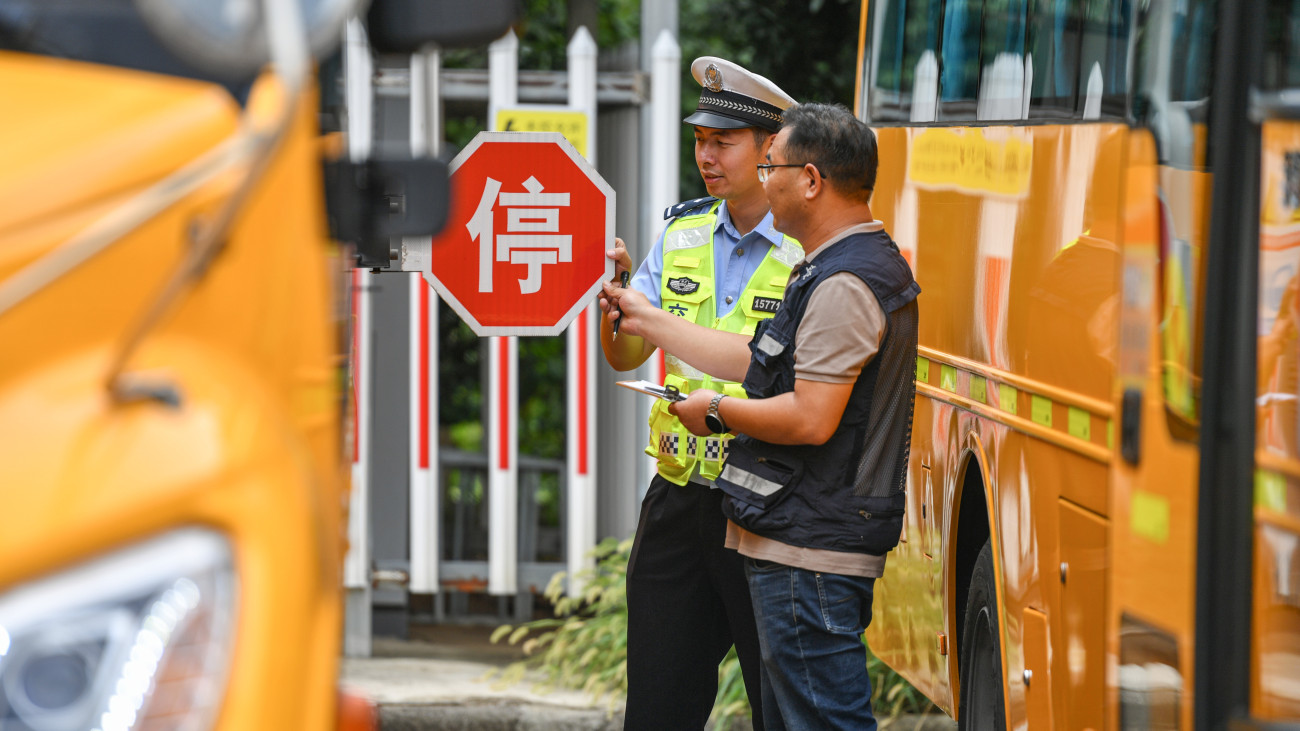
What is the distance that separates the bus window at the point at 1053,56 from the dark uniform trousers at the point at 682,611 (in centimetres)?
128

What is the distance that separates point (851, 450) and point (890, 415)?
127 millimetres

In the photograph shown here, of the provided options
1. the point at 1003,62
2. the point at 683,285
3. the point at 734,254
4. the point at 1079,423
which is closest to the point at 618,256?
the point at 683,285

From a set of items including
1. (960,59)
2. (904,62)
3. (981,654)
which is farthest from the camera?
(904,62)

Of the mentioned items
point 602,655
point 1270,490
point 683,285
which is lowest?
point 602,655

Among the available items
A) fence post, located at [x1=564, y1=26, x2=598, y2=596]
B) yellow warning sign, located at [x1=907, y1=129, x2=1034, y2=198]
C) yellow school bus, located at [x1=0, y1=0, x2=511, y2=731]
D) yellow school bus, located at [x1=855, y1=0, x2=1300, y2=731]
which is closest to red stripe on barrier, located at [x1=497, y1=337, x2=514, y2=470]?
fence post, located at [x1=564, y1=26, x2=598, y2=596]

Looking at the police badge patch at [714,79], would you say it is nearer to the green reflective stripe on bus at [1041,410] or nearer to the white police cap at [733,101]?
the white police cap at [733,101]

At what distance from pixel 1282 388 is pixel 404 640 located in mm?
5479

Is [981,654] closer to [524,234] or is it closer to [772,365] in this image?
[772,365]

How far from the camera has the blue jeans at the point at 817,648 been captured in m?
3.38

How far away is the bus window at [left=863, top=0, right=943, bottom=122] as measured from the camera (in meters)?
4.93

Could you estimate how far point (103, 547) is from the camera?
1519 mm

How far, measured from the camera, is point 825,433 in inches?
130

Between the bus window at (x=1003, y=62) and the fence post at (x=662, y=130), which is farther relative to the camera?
the fence post at (x=662, y=130)

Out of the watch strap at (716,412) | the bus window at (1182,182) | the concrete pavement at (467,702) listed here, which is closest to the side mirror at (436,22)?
the bus window at (1182,182)
